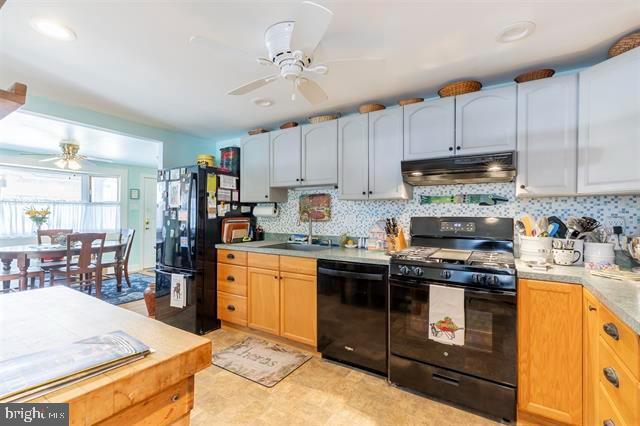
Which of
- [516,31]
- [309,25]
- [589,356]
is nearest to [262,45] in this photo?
[309,25]

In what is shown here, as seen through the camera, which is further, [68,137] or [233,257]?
[68,137]

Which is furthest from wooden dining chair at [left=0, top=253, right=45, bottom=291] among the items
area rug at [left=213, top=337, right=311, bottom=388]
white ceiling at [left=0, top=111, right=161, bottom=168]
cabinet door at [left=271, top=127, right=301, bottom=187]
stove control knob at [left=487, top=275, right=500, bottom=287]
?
stove control knob at [left=487, top=275, right=500, bottom=287]

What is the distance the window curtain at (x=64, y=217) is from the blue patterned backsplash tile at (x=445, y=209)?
13.4 feet

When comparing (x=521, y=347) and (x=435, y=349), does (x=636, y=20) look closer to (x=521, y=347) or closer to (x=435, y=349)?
(x=521, y=347)

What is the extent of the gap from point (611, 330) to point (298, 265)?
6.39 feet

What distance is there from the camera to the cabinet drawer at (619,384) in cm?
104

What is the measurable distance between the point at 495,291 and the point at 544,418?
78 cm

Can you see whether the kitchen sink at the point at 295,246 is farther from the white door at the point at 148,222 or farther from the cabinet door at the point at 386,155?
the white door at the point at 148,222

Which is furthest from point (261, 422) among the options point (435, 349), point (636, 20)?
point (636, 20)

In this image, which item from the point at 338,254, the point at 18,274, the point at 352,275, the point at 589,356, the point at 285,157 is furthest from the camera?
the point at 18,274

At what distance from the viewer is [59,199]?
5312mm

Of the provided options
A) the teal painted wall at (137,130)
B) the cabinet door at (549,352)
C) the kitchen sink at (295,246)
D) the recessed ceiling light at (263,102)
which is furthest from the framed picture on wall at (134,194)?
the cabinet door at (549,352)

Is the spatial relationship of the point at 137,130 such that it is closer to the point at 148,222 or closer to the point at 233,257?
the point at 233,257

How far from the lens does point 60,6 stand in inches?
58.3
